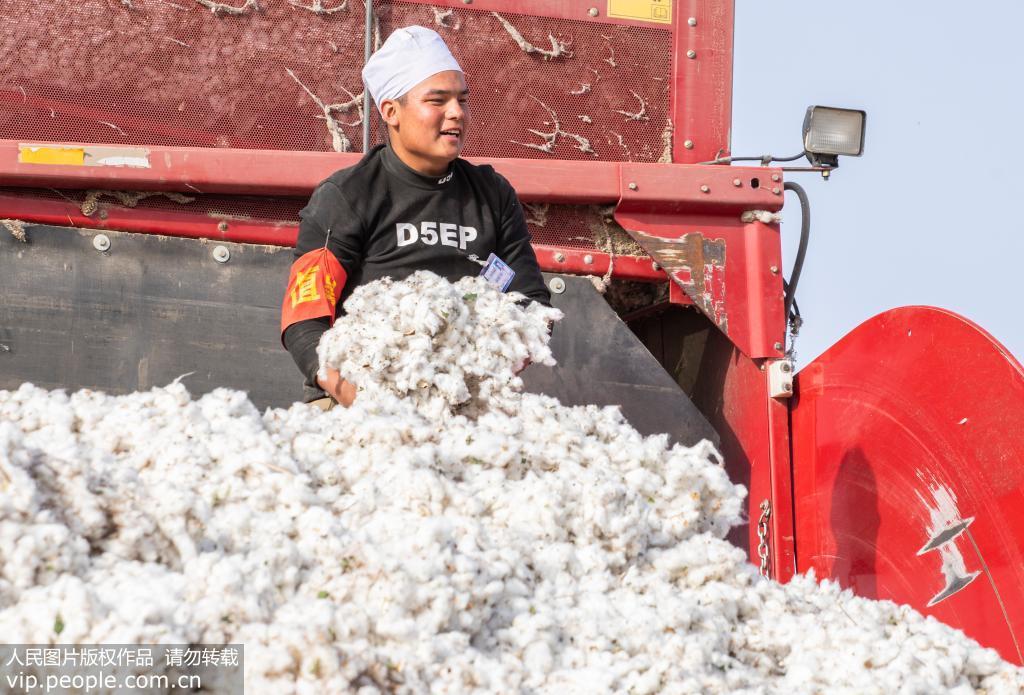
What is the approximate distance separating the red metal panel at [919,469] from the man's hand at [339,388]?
158 cm

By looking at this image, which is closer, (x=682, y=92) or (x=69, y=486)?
(x=69, y=486)

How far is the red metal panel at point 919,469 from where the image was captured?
2.88 metres

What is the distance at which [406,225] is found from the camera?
2.78 metres

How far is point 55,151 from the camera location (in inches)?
123

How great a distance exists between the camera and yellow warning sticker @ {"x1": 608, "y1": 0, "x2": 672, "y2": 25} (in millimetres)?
3514

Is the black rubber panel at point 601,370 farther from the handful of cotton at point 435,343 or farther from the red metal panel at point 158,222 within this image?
the handful of cotton at point 435,343

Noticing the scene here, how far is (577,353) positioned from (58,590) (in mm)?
2061

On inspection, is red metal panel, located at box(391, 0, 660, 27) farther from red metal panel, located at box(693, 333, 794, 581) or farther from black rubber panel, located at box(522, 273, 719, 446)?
red metal panel, located at box(693, 333, 794, 581)

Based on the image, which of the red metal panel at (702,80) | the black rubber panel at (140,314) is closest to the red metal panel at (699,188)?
the red metal panel at (702,80)

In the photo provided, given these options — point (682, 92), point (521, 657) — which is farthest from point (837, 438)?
point (521, 657)

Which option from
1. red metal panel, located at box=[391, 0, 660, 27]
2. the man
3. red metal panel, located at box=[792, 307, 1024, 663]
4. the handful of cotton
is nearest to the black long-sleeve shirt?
the man

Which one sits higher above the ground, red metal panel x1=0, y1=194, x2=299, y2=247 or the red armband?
red metal panel x1=0, y1=194, x2=299, y2=247

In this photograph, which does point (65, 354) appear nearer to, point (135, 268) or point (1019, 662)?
point (135, 268)

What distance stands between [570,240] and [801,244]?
69 cm
